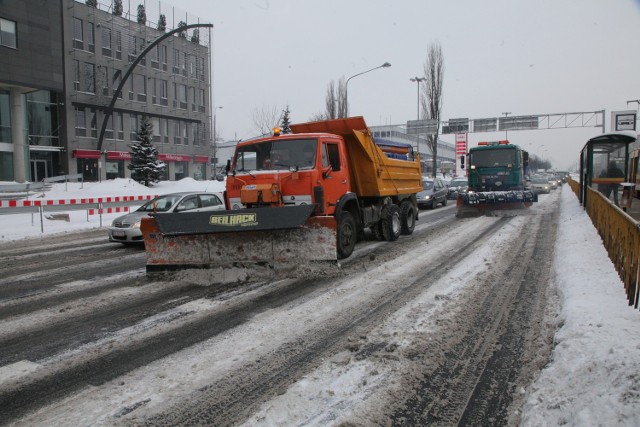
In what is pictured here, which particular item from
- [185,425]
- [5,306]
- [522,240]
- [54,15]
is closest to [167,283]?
[5,306]

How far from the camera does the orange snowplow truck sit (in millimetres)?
7426

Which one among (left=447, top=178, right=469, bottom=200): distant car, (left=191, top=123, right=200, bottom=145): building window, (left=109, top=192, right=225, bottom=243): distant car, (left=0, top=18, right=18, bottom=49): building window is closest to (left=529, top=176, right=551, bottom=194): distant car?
(left=447, top=178, right=469, bottom=200): distant car

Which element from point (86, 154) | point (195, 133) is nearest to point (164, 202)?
point (86, 154)

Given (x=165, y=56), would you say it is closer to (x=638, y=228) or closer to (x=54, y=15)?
(x=54, y=15)

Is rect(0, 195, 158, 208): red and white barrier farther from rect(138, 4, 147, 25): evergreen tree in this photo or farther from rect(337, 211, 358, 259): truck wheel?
rect(138, 4, 147, 25): evergreen tree

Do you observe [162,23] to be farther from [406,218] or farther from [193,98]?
[406,218]

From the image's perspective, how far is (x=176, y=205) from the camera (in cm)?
1177

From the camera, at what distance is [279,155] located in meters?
8.76

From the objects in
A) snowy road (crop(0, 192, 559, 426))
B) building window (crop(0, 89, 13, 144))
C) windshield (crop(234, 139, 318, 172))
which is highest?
building window (crop(0, 89, 13, 144))

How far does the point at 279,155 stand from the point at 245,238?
198cm

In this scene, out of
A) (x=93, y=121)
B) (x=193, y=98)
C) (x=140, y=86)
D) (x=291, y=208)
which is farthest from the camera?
(x=193, y=98)

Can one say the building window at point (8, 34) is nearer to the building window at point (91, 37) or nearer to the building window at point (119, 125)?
the building window at point (91, 37)

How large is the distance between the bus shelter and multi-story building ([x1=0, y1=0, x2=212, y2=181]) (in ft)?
103

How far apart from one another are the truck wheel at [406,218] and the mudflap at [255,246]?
5.16 meters
